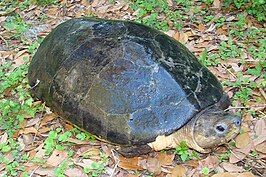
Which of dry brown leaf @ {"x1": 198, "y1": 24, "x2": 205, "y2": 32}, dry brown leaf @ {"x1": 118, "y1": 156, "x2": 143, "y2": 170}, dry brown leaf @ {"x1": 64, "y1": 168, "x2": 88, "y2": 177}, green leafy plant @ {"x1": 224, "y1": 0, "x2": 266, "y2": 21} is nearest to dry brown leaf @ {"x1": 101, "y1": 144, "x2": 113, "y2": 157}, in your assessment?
dry brown leaf @ {"x1": 118, "y1": 156, "x2": 143, "y2": 170}

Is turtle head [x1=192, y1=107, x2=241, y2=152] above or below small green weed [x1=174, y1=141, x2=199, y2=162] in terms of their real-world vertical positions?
above

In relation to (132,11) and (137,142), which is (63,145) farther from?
(132,11)

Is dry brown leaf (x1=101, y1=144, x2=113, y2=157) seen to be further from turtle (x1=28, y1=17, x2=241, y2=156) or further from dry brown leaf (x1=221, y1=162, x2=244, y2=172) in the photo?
dry brown leaf (x1=221, y1=162, x2=244, y2=172)

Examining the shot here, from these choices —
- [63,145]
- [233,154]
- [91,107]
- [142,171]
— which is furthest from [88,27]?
[233,154]

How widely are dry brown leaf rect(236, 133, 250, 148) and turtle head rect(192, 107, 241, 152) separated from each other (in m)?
0.20

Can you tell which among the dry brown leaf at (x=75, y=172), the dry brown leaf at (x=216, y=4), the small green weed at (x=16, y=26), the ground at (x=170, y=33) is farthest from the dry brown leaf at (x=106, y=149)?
the dry brown leaf at (x=216, y=4)

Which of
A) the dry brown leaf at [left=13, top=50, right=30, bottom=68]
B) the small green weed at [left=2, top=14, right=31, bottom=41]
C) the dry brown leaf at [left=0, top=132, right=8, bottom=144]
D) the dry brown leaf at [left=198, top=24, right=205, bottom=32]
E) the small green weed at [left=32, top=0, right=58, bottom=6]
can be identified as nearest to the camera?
the dry brown leaf at [left=0, top=132, right=8, bottom=144]

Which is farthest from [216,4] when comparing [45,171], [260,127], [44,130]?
[45,171]

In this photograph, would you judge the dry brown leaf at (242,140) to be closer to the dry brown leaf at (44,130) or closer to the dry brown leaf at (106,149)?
the dry brown leaf at (106,149)

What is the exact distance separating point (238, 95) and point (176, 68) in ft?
2.70

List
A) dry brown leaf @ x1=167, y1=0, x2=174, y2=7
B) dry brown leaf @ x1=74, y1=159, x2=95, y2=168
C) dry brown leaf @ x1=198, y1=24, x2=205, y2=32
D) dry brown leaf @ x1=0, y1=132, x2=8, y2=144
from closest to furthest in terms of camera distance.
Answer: dry brown leaf @ x1=74, y1=159, x2=95, y2=168 → dry brown leaf @ x1=0, y1=132, x2=8, y2=144 → dry brown leaf @ x1=198, y1=24, x2=205, y2=32 → dry brown leaf @ x1=167, y1=0, x2=174, y2=7

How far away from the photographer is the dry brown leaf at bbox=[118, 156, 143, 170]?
11.0 feet

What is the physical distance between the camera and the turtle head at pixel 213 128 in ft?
10.4

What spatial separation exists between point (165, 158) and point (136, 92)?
0.61m
